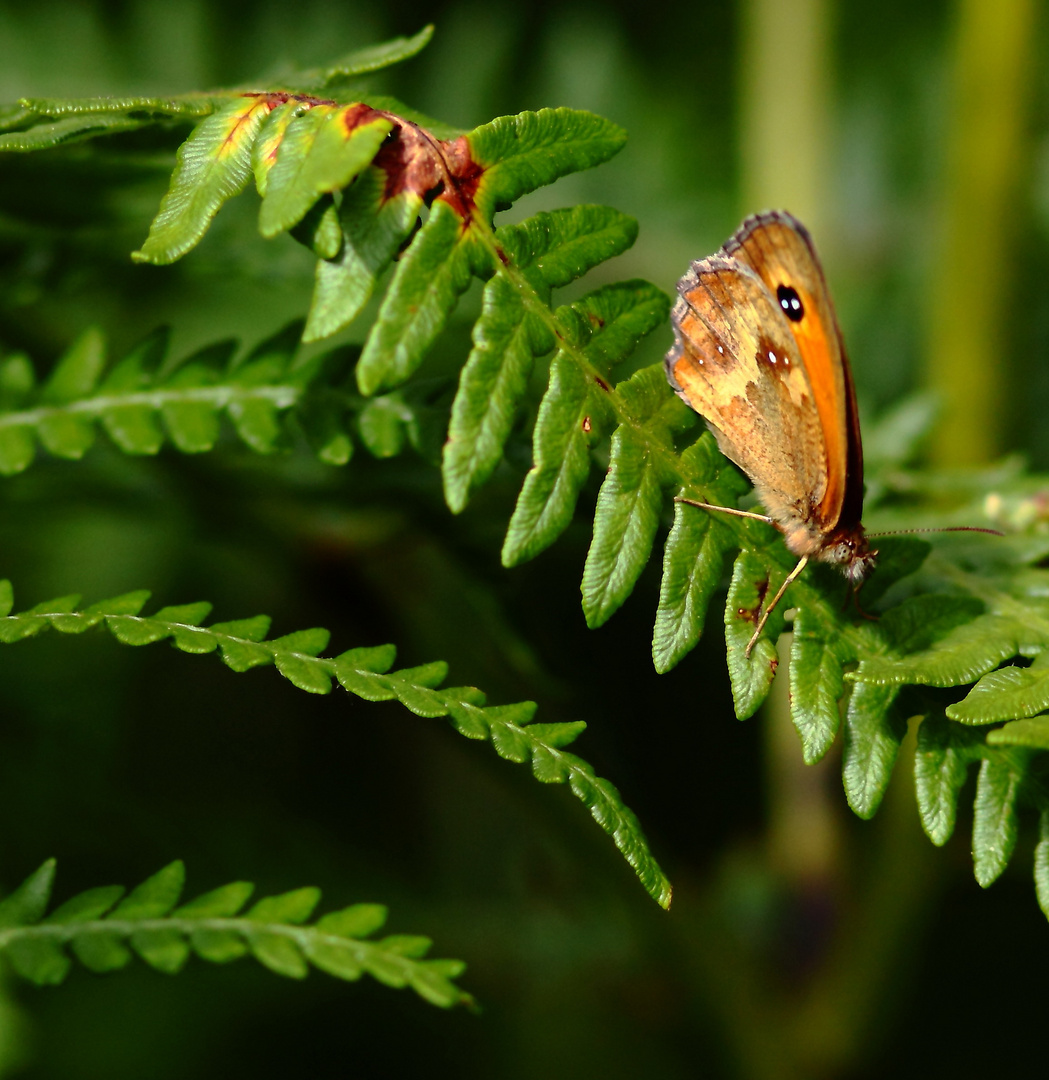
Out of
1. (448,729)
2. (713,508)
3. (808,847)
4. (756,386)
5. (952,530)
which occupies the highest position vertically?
(756,386)

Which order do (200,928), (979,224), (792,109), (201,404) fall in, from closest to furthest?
(200,928) < (201,404) < (979,224) < (792,109)

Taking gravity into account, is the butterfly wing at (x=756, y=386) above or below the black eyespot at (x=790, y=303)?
below

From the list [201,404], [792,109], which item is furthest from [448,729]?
[792,109]

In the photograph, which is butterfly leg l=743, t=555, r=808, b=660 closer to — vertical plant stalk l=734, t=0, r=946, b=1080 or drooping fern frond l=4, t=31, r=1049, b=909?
drooping fern frond l=4, t=31, r=1049, b=909

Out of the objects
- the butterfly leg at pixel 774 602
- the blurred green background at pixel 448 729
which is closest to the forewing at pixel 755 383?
the butterfly leg at pixel 774 602

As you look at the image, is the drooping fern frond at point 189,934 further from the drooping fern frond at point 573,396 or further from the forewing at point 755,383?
the forewing at point 755,383

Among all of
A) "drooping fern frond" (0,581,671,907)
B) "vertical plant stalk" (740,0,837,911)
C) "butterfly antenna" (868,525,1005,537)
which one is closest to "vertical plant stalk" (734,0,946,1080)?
"vertical plant stalk" (740,0,837,911)

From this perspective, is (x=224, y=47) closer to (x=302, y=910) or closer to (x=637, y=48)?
(x=637, y=48)

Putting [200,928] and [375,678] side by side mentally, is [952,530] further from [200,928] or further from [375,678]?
[200,928]
